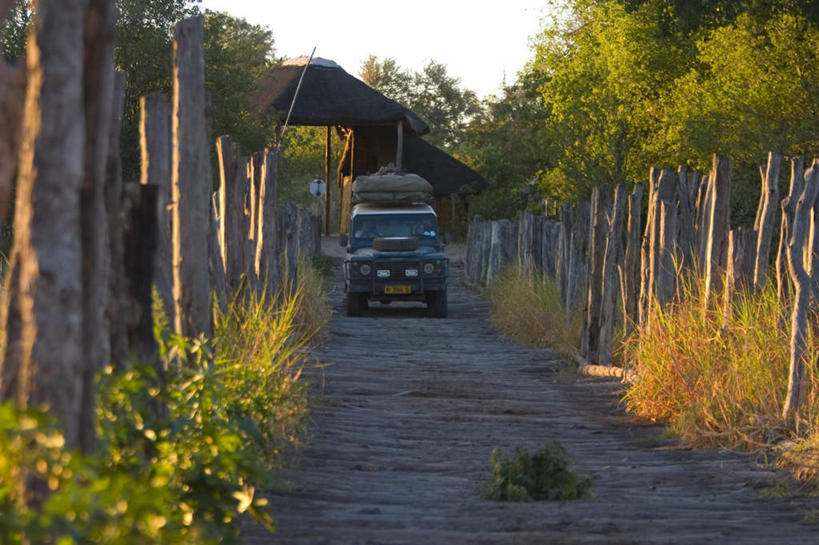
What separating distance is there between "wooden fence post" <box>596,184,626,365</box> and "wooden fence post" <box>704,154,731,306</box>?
7.06 feet

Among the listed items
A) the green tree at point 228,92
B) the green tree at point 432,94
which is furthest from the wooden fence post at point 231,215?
the green tree at point 432,94

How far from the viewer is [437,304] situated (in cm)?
2128

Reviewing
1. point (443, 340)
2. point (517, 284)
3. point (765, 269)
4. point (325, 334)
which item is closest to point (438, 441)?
point (765, 269)

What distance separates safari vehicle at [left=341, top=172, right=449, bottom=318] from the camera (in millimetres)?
20828

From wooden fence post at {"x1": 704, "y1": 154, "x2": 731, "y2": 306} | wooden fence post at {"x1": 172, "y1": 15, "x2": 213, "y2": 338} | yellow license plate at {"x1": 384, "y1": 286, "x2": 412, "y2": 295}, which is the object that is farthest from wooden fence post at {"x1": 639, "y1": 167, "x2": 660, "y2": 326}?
yellow license plate at {"x1": 384, "y1": 286, "x2": 412, "y2": 295}

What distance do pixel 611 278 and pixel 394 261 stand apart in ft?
27.5

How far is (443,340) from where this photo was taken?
1716 cm

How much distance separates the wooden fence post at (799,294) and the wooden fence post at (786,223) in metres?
0.17

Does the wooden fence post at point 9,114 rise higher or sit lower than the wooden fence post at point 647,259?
higher

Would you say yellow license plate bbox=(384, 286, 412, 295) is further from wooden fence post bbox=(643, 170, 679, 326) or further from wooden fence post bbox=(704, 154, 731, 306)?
wooden fence post bbox=(704, 154, 731, 306)

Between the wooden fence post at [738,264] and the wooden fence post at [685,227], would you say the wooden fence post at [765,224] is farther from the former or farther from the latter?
the wooden fence post at [685,227]

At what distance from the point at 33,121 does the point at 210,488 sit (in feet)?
5.69

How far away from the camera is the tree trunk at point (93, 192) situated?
379 centimetres

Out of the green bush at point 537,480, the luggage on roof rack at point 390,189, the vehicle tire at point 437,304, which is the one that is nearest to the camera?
the green bush at point 537,480
